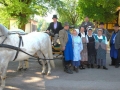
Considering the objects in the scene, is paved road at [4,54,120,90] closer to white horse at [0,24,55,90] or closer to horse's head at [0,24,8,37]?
white horse at [0,24,55,90]

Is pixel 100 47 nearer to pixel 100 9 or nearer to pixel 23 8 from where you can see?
pixel 23 8

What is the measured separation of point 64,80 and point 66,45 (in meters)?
1.47

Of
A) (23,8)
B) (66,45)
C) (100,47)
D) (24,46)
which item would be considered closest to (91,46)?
(100,47)

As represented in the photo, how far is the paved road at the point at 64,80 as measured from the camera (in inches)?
236

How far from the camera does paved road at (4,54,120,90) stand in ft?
19.7

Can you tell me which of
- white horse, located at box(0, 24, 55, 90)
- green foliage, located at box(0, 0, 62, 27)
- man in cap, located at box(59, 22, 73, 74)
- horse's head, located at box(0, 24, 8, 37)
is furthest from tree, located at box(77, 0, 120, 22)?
horse's head, located at box(0, 24, 8, 37)

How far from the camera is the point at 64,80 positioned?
6.70 meters

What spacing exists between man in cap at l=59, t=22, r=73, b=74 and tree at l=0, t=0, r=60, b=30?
8501 mm

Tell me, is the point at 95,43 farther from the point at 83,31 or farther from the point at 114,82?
the point at 114,82

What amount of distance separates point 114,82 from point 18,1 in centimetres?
1116

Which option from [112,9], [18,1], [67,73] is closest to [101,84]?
[67,73]

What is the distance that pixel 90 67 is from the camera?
873 centimetres

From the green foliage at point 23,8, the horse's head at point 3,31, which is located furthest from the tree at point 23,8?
the horse's head at point 3,31

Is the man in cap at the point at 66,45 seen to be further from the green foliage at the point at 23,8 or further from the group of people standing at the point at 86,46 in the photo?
the green foliage at the point at 23,8
